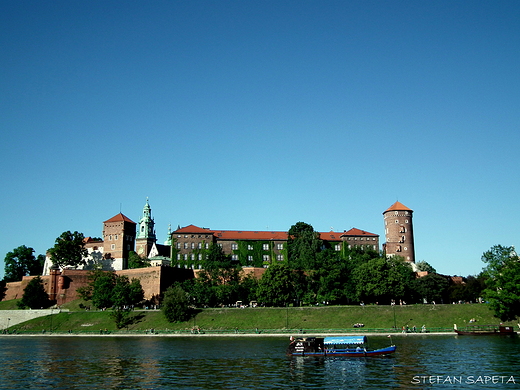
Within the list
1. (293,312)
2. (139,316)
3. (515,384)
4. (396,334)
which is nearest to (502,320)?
(396,334)

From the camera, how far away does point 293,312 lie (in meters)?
67.9

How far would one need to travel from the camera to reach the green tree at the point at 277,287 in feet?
237

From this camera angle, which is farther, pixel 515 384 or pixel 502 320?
pixel 502 320

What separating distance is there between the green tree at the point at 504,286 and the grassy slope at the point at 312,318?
195 centimetres

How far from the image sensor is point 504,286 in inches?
2362

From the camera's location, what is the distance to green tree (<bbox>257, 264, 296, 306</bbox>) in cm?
7225

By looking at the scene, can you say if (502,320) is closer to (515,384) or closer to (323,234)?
(515,384)

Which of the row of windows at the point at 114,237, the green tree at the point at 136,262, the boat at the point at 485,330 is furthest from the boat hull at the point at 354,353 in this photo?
the row of windows at the point at 114,237

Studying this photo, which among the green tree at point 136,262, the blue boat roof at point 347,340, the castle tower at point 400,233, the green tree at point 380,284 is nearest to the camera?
the blue boat roof at point 347,340

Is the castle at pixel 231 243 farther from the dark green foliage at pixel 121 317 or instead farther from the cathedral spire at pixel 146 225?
the dark green foliage at pixel 121 317

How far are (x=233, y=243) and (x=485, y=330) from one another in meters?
53.0

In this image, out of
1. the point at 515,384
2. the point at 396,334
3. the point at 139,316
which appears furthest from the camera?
the point at 139,316

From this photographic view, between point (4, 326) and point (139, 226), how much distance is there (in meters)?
43.7

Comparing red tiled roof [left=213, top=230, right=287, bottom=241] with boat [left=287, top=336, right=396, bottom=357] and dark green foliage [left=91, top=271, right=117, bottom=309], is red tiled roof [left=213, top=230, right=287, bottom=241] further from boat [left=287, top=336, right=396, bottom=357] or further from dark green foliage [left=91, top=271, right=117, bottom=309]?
boat [left=287, top=336, right=396, bottom=357]
